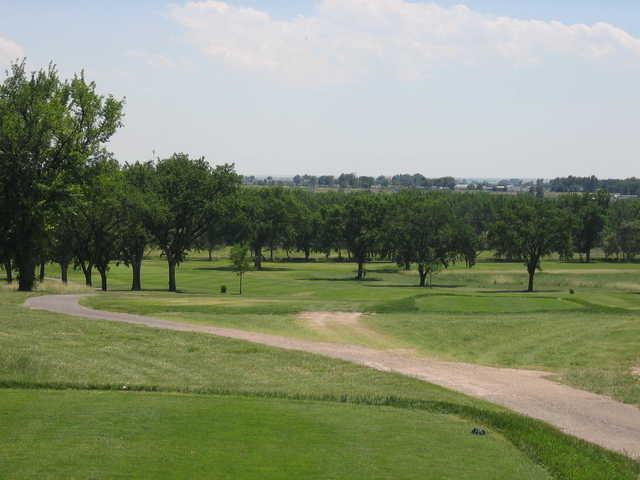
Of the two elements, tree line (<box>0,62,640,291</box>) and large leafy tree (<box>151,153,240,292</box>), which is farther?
large leafy tree (<box>151,153,240,292</box>)

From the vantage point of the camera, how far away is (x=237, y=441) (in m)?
14.9

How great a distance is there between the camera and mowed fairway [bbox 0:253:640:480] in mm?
13680

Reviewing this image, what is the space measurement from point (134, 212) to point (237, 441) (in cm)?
5337

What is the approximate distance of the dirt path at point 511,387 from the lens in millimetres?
19781

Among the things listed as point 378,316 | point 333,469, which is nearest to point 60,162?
point 378,316

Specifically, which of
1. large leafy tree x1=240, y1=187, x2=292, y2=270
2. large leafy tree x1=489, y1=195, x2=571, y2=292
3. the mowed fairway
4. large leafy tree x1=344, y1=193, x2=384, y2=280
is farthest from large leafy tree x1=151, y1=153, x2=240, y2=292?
large leafy tree x1=240, y1=187, x2=292, y2=270

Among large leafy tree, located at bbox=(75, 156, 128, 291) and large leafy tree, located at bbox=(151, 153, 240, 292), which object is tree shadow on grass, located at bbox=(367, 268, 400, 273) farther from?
large leafy tree, located at bbox=(75, 156, 128, 291)

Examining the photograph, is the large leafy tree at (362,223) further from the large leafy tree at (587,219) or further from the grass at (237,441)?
the grass at (237,441)

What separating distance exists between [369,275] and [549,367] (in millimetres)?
82440

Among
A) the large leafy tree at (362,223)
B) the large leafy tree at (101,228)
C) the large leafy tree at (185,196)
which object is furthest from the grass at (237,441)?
the large leafy tree at (362,223)

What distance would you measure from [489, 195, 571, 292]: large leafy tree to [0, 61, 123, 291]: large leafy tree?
52187 millimetres

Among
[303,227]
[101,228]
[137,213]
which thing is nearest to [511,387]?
[137,213]

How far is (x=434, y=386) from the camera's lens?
2450cm

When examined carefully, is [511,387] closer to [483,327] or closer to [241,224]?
[483,327]
